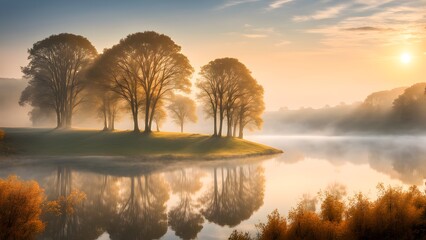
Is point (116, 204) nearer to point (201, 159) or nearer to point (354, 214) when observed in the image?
point (354, 214)

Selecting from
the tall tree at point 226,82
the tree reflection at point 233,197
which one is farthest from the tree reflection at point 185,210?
the tall tree at point 226,82

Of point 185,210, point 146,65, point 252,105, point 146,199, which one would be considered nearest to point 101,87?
point 146,65

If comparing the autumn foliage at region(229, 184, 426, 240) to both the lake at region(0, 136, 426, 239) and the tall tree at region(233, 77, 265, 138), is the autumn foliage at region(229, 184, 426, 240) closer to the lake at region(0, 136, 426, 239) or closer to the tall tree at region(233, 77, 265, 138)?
the lake at region(0, 136, 426, 239)

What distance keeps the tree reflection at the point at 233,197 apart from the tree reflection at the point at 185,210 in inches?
33.6

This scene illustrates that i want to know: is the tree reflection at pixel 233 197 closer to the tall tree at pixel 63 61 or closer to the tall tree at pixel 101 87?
the tall tree at pixel 101 87

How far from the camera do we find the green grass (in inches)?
2295

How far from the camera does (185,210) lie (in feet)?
77.9

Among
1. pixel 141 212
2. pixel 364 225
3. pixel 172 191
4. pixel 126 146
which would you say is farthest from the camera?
pixel 126 146

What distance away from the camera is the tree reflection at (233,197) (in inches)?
877

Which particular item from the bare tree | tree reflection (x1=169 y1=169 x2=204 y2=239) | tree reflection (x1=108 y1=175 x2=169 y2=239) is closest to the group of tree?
the bare tree

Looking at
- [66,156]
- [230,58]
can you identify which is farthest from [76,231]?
[230,58]

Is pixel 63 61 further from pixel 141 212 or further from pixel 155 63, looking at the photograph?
pixel 141 212

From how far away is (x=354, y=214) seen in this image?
1523 cm

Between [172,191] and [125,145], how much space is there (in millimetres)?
34801
